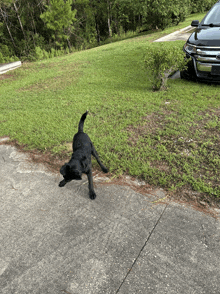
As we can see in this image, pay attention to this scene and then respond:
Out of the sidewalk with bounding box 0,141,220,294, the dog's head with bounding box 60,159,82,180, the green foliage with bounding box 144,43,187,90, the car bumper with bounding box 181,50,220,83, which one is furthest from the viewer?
the car bumper with bounding box 181,50,220,83

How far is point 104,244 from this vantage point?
228 centimetres

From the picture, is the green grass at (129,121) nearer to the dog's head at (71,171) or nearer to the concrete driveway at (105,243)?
the concrete driveway at (105,243)

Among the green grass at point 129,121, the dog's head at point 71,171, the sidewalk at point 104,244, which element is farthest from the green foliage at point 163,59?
the dog's head at point 71,171

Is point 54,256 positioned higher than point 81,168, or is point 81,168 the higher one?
point 81,168

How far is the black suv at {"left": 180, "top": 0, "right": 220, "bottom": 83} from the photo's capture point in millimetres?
5199

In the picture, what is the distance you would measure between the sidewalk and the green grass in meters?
0.59

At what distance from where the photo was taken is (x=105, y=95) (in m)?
6.11

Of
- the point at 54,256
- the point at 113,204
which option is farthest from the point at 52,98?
the point at 54,256

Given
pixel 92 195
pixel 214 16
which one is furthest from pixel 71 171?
pixel 214 16

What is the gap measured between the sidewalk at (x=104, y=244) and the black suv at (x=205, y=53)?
13.3ft

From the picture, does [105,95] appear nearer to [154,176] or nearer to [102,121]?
[102,121]

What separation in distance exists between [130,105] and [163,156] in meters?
2.21

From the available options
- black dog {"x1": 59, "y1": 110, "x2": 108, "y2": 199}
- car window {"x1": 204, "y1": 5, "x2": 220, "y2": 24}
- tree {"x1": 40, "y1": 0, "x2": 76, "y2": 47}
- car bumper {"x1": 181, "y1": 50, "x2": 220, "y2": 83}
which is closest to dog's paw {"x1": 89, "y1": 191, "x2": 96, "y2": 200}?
black dog {"x1": 59, "y1": 110, "x2": 108, "y2": 199}

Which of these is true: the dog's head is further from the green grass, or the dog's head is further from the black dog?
the green grass
